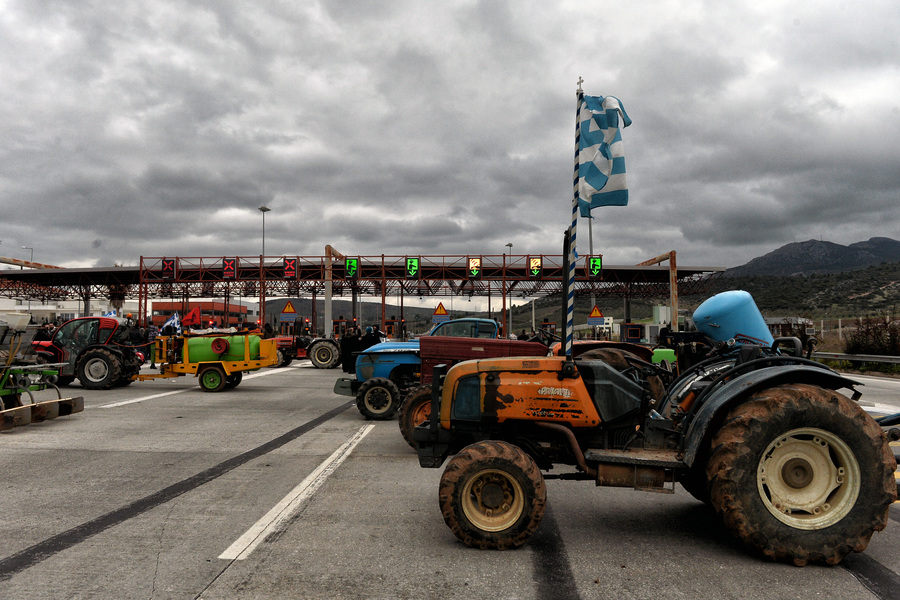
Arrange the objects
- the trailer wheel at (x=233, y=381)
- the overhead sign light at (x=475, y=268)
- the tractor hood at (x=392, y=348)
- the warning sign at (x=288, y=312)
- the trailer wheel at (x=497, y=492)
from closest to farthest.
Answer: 1. the trailer wheel at (x=497, y=492)
2. the tractor hood at (x=392, y=348)
3. the trailer wheel at (x=233, y=381)
4. the warning sign at (x=288, y=312)
5. the overhead sign light at (x=475, y=268)

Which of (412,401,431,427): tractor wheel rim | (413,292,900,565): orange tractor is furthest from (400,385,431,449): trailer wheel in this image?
(413,292,900,565): orange tractor

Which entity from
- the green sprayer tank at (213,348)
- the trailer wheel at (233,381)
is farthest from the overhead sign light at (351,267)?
the green sprayer tank at (213,348)

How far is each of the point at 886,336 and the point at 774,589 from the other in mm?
25907

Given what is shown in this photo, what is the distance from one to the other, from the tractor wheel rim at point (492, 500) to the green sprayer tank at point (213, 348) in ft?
43.0

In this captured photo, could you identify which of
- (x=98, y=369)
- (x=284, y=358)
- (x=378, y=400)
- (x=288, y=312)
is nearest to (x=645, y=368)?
(x=378, y=400)

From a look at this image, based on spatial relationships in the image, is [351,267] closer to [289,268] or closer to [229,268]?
[289,268]

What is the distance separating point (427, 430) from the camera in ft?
16.4

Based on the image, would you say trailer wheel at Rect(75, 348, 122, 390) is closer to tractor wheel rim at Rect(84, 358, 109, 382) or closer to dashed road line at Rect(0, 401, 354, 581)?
tractor wheel rim at Rect(84, 358, 109, 382)

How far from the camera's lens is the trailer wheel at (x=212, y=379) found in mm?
15867

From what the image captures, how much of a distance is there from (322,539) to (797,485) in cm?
356

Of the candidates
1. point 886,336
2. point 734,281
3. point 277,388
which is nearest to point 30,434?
point 277,388

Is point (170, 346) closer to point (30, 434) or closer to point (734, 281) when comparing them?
point (30, 434)

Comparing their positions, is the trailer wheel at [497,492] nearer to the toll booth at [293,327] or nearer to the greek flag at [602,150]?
the greek flag at [602,150]

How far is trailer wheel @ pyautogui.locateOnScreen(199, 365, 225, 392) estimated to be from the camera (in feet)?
52.1
